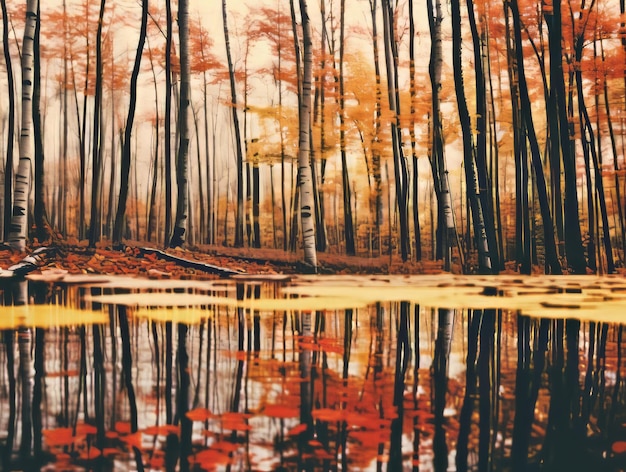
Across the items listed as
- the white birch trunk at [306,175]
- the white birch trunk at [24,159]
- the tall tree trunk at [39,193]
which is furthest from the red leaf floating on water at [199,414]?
the tall tree trunk at [39,193]

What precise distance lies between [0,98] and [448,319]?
125ft

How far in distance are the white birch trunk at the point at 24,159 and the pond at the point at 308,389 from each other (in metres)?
7.25

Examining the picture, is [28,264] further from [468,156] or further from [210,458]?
[210,458]

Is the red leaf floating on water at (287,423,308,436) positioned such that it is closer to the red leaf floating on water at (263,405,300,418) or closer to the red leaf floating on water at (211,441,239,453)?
the red leaf floating on water at (263,405,300,418)

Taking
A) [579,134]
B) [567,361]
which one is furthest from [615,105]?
[567,361]

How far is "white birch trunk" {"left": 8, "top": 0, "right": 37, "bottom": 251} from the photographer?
14.3m

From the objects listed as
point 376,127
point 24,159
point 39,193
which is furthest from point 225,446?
point 376,127

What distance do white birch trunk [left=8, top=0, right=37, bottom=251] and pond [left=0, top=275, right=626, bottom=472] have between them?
725cm

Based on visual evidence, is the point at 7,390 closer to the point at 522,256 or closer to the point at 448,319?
the point at 448,319

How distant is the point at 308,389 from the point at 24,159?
12.9 m

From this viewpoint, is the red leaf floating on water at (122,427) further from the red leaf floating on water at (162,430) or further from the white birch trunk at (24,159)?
the white birch trunk at (24,159)

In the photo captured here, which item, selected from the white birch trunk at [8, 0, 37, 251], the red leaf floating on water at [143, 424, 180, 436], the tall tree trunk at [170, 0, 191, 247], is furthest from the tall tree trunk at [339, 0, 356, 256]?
the red leaf floating on water at [143, 424, 180, 436]

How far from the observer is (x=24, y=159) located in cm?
1452

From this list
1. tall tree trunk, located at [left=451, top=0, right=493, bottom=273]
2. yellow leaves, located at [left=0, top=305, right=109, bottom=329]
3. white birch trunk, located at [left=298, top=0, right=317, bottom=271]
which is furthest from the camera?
tall tree trunk, located at [left=451, top=0, right=493, bottom=273]
